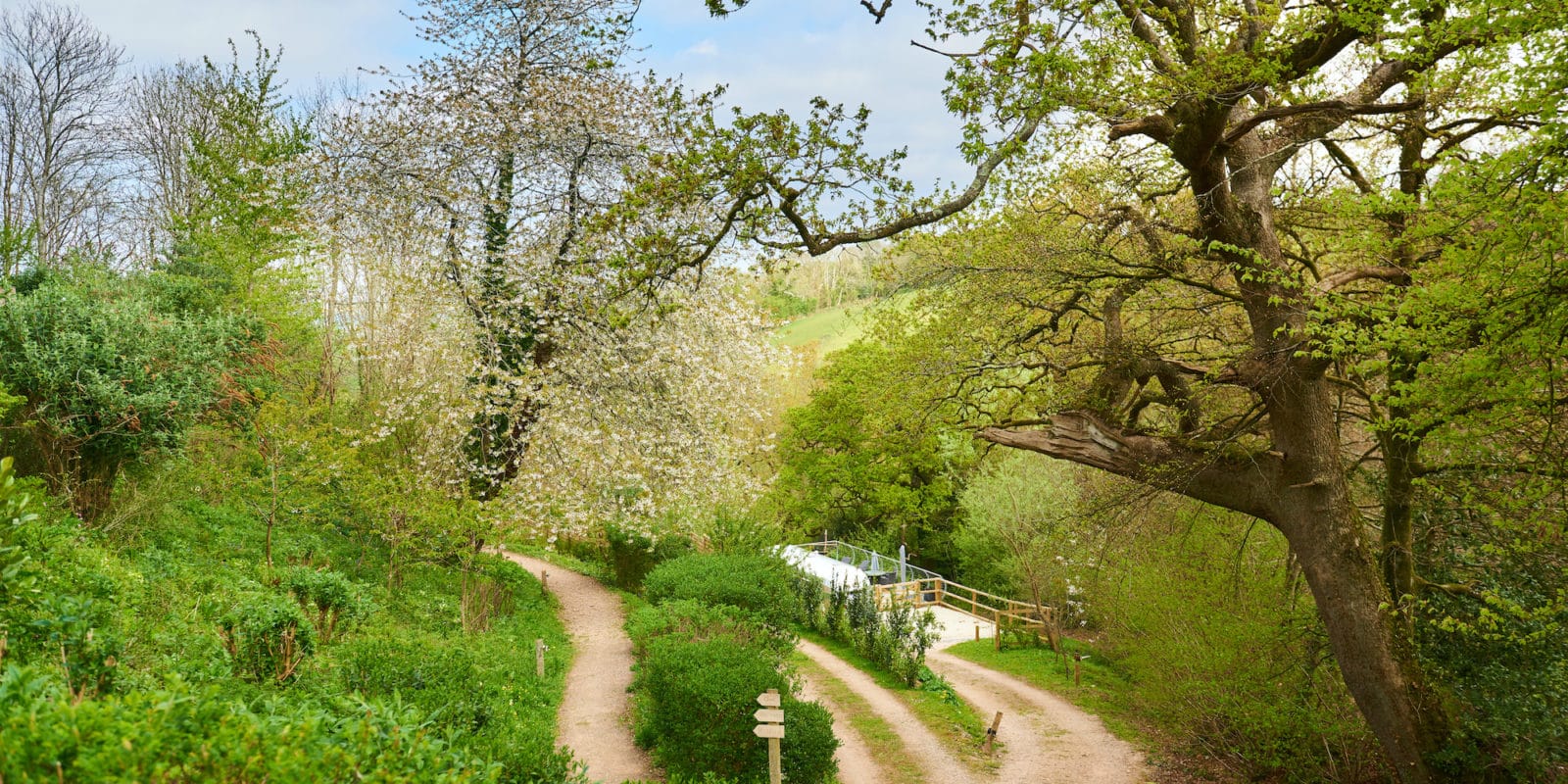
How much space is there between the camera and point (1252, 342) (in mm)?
8445

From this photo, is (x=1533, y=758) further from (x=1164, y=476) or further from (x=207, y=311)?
(x=207, y=311)

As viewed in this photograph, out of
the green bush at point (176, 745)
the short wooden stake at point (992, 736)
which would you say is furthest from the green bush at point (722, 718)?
the green bush at point (176, 745)

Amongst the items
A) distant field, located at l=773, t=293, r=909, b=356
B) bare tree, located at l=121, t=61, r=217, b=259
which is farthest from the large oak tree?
distant field, located at l=773, t=293, r=909, b=356

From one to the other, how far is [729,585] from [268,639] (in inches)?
328

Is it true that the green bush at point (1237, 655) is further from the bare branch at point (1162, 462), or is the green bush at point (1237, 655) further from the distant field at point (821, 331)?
the distant field at point (821, 331)

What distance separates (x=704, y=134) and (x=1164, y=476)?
568 cm

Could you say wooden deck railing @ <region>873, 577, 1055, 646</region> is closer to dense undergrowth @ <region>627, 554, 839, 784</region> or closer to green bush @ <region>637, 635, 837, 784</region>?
dense undergrowth @ <region>627, 554, 839, 784</region>

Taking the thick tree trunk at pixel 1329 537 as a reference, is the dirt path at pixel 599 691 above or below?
below

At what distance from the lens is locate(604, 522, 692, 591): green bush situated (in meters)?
19.9

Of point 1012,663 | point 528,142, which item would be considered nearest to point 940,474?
point 1012,663

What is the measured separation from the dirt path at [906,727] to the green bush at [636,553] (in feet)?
12.9

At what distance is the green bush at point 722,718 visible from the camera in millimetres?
9125

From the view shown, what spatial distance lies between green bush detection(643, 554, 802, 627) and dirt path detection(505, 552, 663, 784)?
1309 millimetres

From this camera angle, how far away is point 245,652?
6.98 metres
